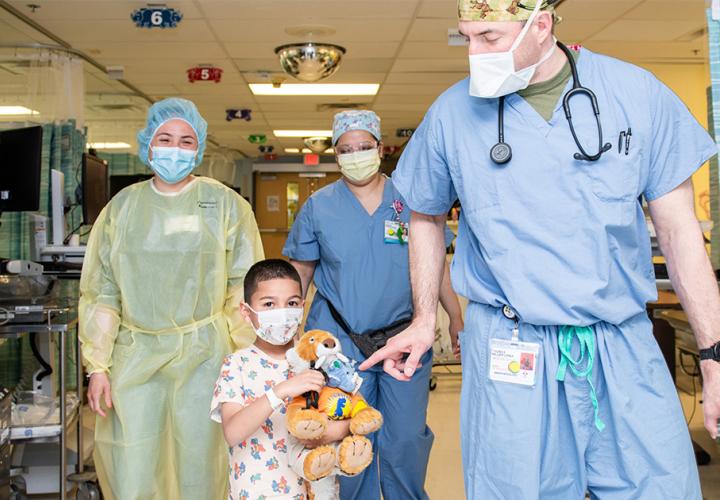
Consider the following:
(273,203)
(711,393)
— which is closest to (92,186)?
(711,393)

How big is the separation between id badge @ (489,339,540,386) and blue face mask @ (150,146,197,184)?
4.26 feet

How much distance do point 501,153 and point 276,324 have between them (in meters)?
0.76

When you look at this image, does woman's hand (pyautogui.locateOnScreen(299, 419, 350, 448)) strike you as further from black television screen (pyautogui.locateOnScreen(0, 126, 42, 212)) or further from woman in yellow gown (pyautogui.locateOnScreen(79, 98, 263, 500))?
black television screen (pyautogui.locateOnScreen(0, 126, 42, 212))

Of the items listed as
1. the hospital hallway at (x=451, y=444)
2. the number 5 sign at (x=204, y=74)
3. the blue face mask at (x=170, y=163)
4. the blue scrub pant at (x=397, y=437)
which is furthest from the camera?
the number 5 sign at (x=204, y=74)

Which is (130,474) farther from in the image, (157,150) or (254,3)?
(254,3)

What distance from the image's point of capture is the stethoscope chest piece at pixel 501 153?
1.55m

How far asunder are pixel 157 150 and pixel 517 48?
4.24 ft

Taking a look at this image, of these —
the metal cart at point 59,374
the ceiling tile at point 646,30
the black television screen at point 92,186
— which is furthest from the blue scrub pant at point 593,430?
the ceiling tile at point 646,30

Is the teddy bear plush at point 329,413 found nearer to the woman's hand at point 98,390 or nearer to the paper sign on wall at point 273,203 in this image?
the woman's hand at point 98,390

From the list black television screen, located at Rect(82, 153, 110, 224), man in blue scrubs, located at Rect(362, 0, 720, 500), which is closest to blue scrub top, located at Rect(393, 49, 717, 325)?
man in blue scrubs, located at Rect(362, 0, 720, 500)

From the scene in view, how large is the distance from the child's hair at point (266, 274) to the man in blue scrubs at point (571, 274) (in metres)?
0.60

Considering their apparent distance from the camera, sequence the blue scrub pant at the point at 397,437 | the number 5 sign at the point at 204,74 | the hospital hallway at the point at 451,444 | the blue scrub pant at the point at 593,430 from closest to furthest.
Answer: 1. the blue scrub pant at the point at 593,430
2. the blue scrub pant at the point at 397,437
3. the hospital hallway at the point at 451,444
4. the number 5 sign at the point at 204,74

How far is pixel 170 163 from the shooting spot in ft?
7.98

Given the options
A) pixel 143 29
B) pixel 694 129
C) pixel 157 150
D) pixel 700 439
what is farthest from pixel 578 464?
pixel 143 29
